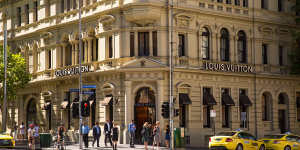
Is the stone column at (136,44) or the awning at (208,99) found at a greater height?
the stone column at (136,44)

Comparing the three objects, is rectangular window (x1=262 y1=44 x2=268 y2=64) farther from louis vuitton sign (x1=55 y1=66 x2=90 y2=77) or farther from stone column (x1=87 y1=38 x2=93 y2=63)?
louis vuitton sign (x1=55 y1=66 x2=90 y2=77)

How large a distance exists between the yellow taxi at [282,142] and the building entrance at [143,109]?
29.8ft

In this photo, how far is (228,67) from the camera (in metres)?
47.5

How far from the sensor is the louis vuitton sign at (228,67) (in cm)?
4624

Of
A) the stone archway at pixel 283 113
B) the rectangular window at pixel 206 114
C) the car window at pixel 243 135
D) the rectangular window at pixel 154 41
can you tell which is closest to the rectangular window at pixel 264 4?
the stone archway at pixel 283 113

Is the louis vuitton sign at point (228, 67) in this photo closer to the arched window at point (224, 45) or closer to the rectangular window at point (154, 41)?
Result: the arched window at point (224, 45)

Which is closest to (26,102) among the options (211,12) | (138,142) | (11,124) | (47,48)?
(11,124)

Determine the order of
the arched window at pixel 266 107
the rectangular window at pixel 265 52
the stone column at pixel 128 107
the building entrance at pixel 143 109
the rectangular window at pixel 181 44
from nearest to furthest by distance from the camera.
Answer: the stone column at pixel 128 107
the building entrance at pixel 143 109
the rectangular window at pixel 181 44
the arched window at pixel 266 107
the rectangular window at pixel 265 52

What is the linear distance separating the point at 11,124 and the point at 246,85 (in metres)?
24.5

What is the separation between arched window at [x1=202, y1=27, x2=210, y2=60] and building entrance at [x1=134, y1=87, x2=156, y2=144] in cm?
607

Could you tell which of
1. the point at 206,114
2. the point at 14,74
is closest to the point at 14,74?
the point at 14,74

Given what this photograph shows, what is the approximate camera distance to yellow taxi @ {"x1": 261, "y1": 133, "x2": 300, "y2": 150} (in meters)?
39.0

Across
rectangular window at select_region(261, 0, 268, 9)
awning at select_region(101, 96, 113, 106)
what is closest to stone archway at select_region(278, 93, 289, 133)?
rectangular window at select_region(261, 0, 268, 9)

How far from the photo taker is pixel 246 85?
160ft
